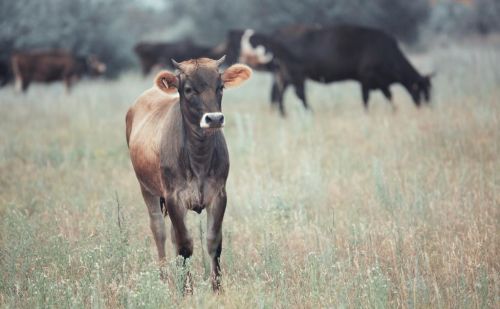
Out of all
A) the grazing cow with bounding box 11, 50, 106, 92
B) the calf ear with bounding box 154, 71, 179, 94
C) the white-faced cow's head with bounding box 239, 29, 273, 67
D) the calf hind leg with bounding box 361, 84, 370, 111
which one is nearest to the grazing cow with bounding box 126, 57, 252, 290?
the calf ear with bounding box 154, 71, 179, 94

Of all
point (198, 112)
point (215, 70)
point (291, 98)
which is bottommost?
point (291, 98)

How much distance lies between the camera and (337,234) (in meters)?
5.36

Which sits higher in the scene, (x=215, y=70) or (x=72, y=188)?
(x=215, y=70)

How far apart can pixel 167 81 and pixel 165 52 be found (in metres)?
21.2

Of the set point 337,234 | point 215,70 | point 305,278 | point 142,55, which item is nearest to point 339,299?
point 305,278

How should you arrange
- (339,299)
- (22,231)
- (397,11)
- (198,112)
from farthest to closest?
(397,11), (22,231), (198,112), (339,299)

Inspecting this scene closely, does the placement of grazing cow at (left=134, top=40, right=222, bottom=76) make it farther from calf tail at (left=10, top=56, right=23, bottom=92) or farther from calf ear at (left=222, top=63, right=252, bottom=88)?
calf ear at (left=222, top=63, right=252, bottom=88)

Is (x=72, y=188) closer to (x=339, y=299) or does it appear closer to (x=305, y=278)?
(x=305, y=278)

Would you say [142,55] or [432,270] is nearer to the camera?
[432,270]

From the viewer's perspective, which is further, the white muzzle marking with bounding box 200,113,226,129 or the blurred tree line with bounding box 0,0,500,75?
the blurred tree line with bounding box 0,0,500,75

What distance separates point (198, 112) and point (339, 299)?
5.31ft

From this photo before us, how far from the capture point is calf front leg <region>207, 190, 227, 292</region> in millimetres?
4449

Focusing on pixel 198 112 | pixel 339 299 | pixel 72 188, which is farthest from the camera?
pixel 72 188

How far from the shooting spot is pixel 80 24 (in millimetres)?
26891
